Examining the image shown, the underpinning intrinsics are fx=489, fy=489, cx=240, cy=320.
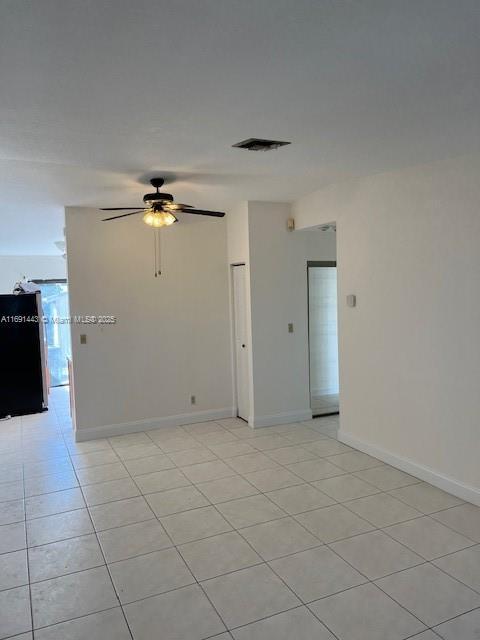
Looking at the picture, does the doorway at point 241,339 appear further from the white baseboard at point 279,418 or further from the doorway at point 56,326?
the doorway at point 56,326

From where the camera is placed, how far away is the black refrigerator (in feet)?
21.5

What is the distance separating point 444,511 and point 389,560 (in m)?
0.81

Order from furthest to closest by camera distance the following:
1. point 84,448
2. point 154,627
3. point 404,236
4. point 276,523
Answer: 1. point 84,448
2. point 404,236
3. point 276,523
4. point 154,627

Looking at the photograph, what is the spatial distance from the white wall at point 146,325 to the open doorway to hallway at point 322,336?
1033 millimetres

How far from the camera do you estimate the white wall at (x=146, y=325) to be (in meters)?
5.30

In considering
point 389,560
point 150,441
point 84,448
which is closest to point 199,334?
point 150,441

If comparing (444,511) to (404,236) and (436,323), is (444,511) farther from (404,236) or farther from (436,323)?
(404,236)

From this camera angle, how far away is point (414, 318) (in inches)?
155

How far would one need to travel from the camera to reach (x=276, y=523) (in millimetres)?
3326

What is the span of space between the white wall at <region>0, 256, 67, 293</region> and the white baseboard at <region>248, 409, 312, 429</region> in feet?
17.9

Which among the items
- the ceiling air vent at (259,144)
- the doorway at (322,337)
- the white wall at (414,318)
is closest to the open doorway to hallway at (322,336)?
the doorway at (322,337)

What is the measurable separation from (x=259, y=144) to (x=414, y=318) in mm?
1876

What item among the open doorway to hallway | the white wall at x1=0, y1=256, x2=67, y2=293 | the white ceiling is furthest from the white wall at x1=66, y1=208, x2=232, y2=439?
the white wall at x1=0, y1=256, x2=67, y2=293

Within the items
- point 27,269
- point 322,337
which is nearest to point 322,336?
point 322,337
